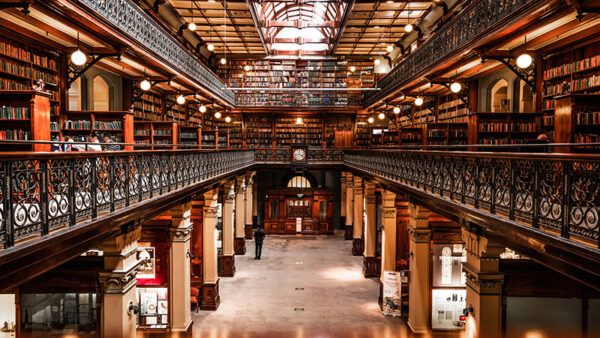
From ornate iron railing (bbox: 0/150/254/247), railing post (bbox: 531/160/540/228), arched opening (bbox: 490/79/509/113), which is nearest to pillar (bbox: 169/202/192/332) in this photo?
ornate iron railing (bbox: 0/150/254/247)

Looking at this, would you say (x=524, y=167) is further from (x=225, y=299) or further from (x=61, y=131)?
(x=225, y=299)

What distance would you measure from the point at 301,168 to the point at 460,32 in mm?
8732

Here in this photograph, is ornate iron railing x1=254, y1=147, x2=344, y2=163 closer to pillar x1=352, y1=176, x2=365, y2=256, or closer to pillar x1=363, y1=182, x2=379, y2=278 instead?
pillar x1=352, y1=176, x2=365, y2=256

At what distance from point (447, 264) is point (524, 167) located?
501 cm

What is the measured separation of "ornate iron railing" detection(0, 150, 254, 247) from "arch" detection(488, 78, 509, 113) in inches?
329

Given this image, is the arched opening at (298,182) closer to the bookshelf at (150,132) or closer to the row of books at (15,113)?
the bookshelf at (150,132)

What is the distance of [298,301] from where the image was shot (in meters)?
10.5

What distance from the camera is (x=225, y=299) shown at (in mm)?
10750

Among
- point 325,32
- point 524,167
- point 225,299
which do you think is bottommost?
point 225,299

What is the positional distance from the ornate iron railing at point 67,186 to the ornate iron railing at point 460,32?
16.8 ft

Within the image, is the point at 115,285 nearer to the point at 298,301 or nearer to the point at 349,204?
the point at 298,301

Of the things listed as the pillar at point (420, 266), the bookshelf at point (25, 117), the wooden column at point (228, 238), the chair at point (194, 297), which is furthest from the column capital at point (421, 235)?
the wooden column at point (228, 238)

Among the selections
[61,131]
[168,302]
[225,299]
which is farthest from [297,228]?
[61,131]

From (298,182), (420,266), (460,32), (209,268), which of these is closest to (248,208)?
(298,182)
